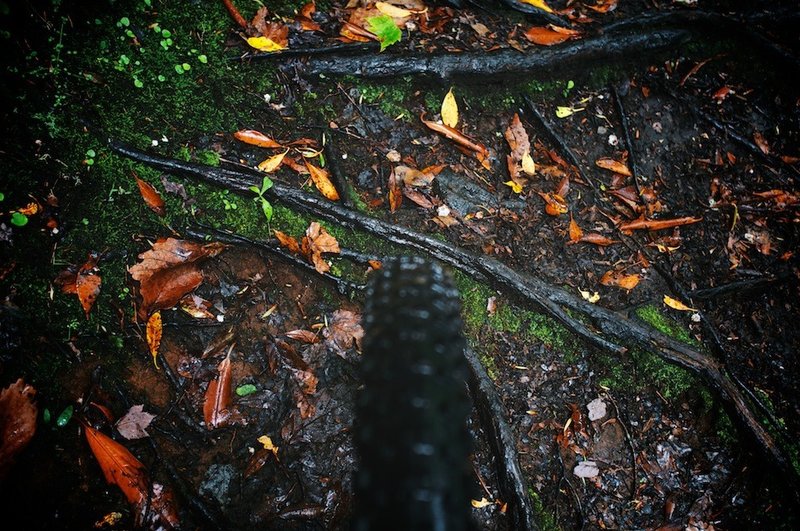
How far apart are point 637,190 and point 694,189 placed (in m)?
0.75

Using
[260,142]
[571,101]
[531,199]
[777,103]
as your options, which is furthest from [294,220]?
[777,103]

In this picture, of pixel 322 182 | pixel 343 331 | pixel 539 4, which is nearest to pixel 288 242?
pixel 322 182

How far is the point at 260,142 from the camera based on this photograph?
3205 millimetres

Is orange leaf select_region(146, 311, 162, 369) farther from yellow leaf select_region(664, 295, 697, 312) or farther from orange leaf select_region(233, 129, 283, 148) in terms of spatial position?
yellow leaf select_region(664, 295, 697, 312)

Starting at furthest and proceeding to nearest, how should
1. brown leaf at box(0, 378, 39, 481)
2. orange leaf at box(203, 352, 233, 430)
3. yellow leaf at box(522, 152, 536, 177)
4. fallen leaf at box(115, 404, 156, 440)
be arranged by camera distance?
yellow leaf at box(522, 152, 536, 177) → orange leaf at box(203, 352, 233, 430) → fallen leaf at box(115, 404, 156, 440) → brown leaf at box(0, 378, 39, 481)

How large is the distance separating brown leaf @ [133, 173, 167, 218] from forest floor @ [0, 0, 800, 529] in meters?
0.01

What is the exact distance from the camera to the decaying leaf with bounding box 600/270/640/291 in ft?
11.6

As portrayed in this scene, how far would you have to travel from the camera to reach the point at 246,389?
2.73 metres

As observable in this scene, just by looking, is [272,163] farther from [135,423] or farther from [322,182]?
[135,423]

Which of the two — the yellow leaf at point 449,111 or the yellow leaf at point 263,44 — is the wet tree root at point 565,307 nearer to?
the yellow leaf at point 263,44

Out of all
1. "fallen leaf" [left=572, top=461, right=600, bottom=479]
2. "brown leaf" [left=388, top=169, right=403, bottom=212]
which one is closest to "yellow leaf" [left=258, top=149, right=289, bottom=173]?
"brown leaf" [left=388, top=169, right=403, bottom=212]

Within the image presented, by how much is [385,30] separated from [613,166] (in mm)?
2530

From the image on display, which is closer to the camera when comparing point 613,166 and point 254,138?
point 254,138

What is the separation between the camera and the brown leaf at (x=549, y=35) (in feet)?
13.2
